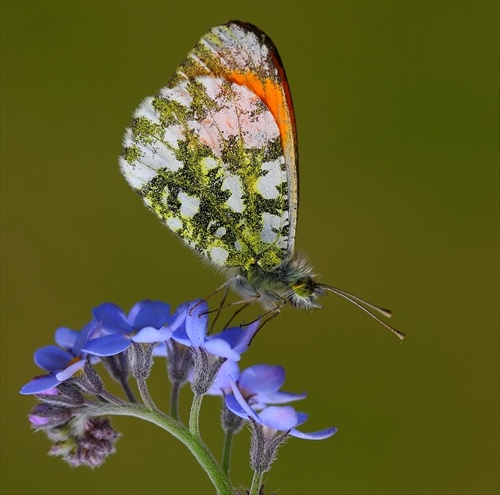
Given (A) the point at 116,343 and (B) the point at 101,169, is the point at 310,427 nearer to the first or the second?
(B) the point at 101,169

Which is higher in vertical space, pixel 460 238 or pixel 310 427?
pixel 460 238

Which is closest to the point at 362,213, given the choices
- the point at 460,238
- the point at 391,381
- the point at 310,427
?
the point at 460,238

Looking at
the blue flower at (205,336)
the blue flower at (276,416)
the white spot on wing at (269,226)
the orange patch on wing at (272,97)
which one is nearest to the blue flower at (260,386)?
the blue flower at (205,336)

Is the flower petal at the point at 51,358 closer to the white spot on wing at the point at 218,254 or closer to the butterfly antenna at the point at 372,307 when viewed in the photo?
the white spot on wing at the point at 218,254

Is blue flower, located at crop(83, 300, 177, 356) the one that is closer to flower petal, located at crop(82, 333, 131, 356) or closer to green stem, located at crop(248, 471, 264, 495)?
flower petal, located at crop(82, 333, 131, 356)

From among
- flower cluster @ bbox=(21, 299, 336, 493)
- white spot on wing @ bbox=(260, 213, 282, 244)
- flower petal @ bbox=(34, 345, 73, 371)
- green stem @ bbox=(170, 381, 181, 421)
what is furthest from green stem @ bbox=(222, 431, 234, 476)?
white spot on wing @ bbox=(260, 213, 282, 244)

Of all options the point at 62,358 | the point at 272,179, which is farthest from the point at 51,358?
the point at 272,179

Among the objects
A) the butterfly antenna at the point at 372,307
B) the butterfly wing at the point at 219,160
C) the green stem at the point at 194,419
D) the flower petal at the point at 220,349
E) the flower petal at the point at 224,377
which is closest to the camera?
the flower petal at the point at 220,349
